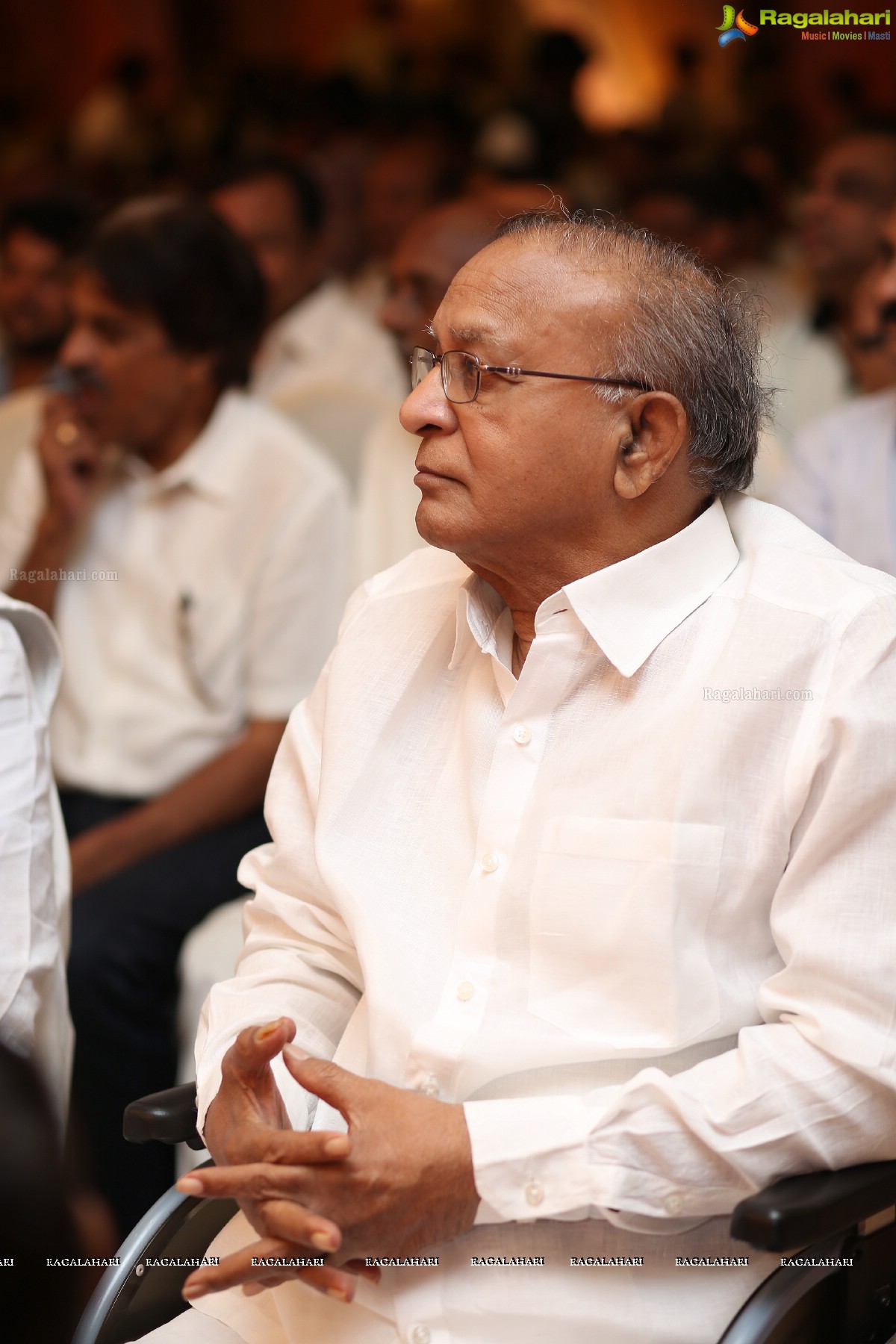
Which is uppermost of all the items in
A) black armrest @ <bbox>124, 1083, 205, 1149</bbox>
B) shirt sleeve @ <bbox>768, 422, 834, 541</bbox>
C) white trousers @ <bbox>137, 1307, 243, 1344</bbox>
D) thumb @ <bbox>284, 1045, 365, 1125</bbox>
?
shirt sleeve @ <bbox>768, 422, 834, 541</bbox>

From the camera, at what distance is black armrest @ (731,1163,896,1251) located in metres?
1.00

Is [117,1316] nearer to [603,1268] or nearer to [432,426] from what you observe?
[603,1268]

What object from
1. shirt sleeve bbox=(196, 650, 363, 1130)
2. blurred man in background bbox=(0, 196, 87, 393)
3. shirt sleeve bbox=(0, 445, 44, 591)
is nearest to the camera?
shirt sleeve bbox=(196, 650, 363, 1130)

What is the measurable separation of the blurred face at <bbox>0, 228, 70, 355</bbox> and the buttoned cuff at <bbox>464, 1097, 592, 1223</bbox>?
10.3 feet

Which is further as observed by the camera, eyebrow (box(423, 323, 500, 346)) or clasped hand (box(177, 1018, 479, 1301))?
eyebrow (box(423, 323, 500, 346))

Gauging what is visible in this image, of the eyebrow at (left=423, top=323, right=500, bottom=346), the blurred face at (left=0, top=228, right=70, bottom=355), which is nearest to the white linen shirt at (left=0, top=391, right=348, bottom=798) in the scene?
the eyebrow at (left=423, top=323, right=500, bottom=346)

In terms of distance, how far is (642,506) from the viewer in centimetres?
131

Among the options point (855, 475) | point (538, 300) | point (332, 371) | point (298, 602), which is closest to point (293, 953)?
point (538, 300)

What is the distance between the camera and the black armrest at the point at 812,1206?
3.29 feet

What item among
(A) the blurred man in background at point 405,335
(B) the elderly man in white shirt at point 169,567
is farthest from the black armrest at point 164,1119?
(A) the blurred man in background at point 405,335

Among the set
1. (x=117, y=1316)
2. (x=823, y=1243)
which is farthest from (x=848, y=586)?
(x=117, y=1316)

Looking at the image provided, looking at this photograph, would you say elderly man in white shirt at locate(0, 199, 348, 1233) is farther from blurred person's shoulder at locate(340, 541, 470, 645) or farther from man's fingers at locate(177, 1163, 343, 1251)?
man's fingers at locate(177, 1163, 343, 1251)

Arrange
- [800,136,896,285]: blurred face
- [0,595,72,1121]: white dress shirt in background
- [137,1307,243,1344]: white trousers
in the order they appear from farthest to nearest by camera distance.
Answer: [800,136,896,285]: blurred face → [0,595,72,1121]: white dress shirt in background → [137,1307,243,1344]: white trousers

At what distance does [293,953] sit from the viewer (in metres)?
1.39
